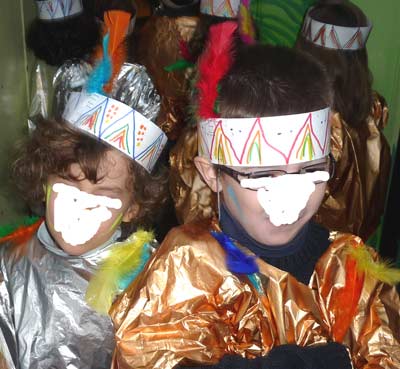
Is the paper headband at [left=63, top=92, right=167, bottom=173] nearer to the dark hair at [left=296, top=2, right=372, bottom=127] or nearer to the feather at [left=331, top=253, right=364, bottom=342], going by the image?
the feather at [left=331, top=253, right=364, bottom=342]

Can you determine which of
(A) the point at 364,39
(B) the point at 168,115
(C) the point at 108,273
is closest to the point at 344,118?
(A) the point at 364,39

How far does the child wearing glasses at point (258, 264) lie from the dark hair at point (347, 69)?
2.31 ft

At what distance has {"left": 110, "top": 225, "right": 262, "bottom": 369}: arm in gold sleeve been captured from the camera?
119 cm

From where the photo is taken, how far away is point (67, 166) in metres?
1.40

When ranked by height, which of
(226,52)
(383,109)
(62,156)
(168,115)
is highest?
(226,52)

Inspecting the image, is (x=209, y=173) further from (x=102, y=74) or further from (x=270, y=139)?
(x=102, y=74)

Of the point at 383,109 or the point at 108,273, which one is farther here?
the point at 383,109

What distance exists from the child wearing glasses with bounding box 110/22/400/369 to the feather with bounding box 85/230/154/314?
0.09 metres

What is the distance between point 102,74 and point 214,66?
0.32 m

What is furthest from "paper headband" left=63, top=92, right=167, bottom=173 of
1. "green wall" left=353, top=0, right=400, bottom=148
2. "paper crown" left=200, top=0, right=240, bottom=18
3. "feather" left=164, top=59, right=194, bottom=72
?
"green wall" left=353, top=0, right=400, bottom=148

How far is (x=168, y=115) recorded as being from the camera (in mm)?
2551

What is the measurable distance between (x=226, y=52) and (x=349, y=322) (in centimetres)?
60

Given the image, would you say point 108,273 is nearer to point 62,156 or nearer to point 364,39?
point 62,156

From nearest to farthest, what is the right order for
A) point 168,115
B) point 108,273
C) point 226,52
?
point 226,52, point 108,273, point 168,115
